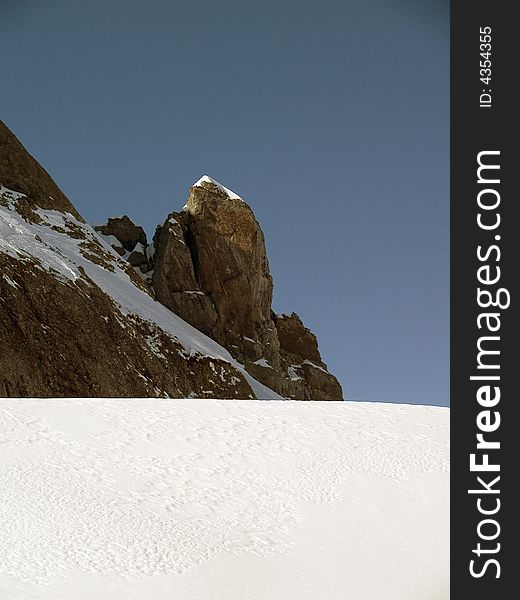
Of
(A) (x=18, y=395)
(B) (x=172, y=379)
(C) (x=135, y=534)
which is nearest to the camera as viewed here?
(C) (x=135, y=534)

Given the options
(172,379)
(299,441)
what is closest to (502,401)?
(299,441)

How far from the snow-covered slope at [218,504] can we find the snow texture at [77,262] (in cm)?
2622

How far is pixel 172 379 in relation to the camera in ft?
119

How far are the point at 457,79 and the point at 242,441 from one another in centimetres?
546

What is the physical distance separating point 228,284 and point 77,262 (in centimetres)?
1688

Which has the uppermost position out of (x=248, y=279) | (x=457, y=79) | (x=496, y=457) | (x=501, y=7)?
(x=248, y=279)

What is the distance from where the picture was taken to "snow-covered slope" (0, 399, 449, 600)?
5.58 m

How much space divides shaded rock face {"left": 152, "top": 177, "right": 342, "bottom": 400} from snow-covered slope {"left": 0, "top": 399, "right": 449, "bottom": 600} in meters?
41.0

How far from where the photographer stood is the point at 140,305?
40469 mm

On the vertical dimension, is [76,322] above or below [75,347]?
above

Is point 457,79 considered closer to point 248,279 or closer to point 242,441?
point 242,441

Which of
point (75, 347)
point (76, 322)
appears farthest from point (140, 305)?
point (75, 347)

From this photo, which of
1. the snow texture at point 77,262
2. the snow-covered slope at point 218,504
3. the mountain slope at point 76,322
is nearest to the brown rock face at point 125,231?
the mountain slope at point 76,322

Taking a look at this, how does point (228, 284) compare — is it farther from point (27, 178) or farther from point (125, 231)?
point (27, 178)
